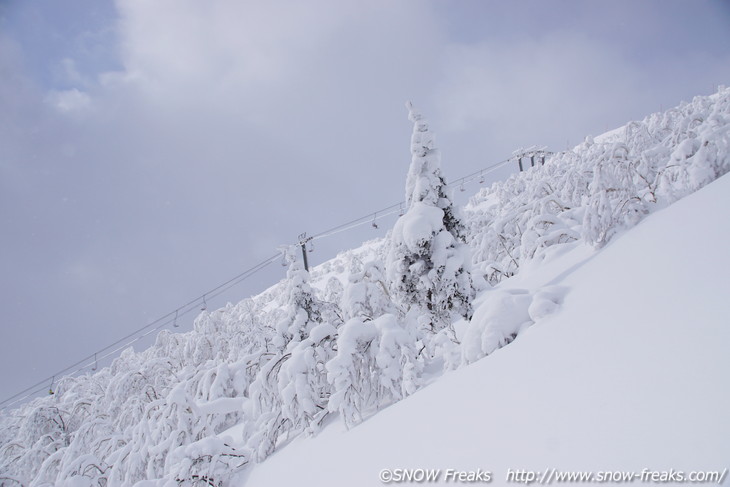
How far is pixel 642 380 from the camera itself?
284cm

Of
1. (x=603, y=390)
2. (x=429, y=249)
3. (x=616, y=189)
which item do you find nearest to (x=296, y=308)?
(x=429, y=249)

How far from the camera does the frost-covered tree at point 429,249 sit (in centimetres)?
961

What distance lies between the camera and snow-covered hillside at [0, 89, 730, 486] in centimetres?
271

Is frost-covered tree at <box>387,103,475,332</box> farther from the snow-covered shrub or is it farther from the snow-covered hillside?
the snow-covered shrub

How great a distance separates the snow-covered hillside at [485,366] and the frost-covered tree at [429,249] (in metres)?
0.04

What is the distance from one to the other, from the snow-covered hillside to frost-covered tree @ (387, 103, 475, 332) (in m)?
0.04

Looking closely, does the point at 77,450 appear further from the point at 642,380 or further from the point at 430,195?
the point at 642,380

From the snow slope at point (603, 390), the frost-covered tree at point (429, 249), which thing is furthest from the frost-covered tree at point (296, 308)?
the snow slope at point (603, 390)

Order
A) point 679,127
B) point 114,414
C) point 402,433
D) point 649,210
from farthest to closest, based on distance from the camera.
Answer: point 114,414, point 679,127, point 649,210, point 402,433

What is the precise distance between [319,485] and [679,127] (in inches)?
654

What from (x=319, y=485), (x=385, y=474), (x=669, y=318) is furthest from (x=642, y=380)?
(x=319, y=485)

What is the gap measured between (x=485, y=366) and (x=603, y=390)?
1841 millimetres

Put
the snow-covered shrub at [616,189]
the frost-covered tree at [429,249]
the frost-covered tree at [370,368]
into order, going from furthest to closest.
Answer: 1. the frost-covered tree at [429,249]
2. the snow-covered shrub at [616,189]
3. the frost-covered tree at [370,368]

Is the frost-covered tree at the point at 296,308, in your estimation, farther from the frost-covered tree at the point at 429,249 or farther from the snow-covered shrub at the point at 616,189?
the snow-covered shrub at the point at 616,189
